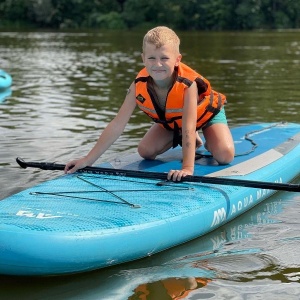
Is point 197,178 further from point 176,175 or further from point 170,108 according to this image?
point 170,108

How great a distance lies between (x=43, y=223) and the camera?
4102 mm

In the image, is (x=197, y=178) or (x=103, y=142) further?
(x=103, y=142)

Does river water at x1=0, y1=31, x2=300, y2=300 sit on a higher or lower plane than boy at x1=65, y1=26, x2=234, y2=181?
lower

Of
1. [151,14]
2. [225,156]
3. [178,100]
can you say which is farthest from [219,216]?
[151,14]

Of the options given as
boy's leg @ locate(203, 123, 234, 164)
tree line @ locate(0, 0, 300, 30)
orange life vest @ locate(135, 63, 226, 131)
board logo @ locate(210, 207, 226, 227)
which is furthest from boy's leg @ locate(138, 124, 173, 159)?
tree line @ locate(0, 0, 300, 30)

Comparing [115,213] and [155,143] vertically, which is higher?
[155,143]

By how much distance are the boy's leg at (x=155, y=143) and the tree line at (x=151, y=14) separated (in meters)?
46.4

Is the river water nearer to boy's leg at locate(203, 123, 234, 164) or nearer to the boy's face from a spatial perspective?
boy's leg at locate(203, 123, 234, 164)

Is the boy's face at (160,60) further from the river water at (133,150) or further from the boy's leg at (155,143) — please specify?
the river water at (133,150)

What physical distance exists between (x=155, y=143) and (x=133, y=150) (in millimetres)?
1693

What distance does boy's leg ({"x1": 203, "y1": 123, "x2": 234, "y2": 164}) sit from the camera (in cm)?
558

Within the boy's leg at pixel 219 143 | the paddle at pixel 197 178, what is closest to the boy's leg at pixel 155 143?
the boy's leg at pixel 219 143

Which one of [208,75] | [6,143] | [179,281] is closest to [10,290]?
[179,281]

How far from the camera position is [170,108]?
17.7 feet
